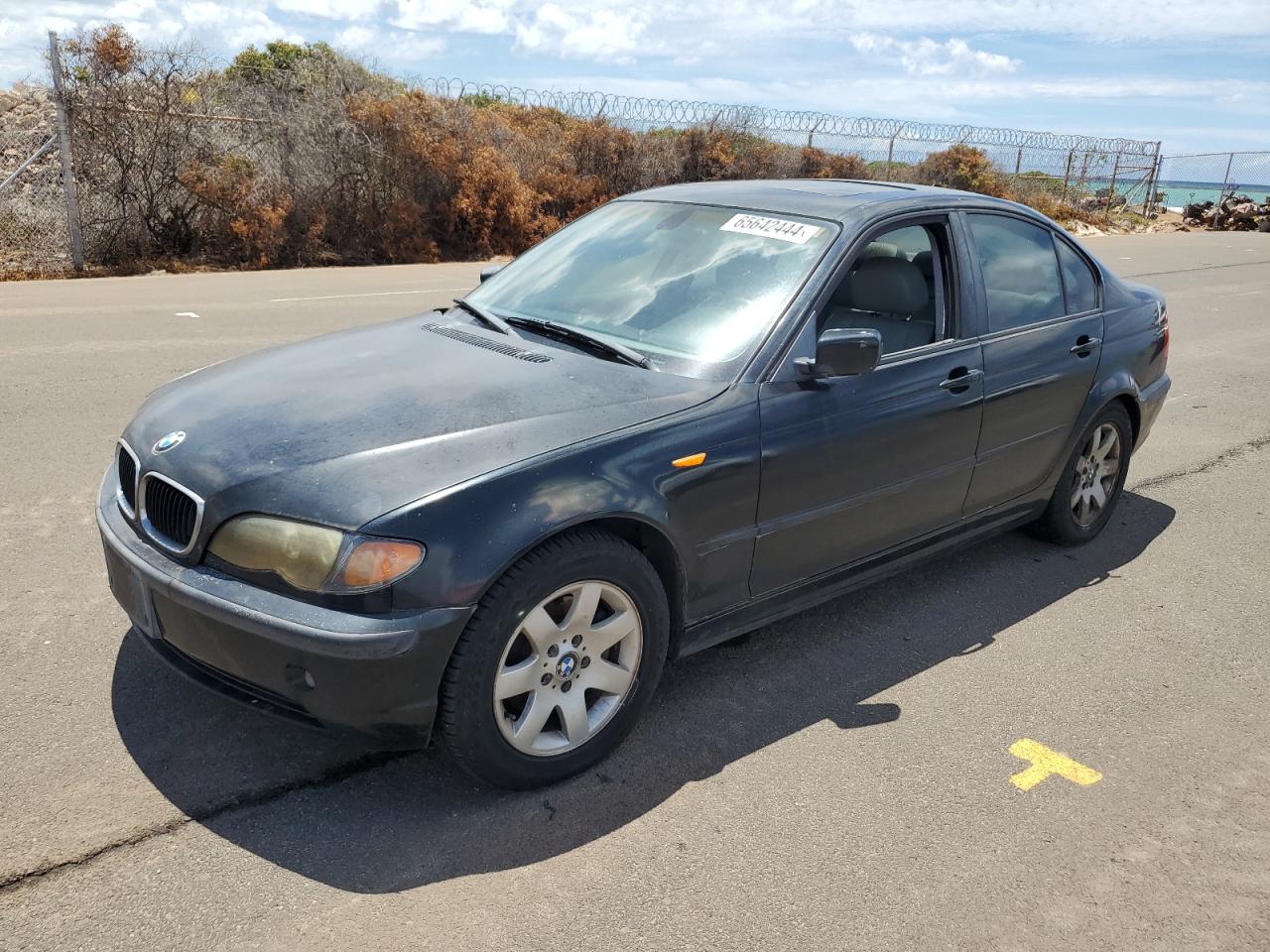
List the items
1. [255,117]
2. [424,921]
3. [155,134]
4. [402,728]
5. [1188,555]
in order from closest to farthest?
[424,921] → [402,728] → [1188,555] → [155,134] → [255,117]

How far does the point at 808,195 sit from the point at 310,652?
8.95 ft

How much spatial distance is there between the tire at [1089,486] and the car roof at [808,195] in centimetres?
123

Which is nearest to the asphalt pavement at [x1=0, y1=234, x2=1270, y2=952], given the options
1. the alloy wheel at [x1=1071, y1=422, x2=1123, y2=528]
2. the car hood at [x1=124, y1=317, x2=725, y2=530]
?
the alloy wheel at [x1=1071, y1=422, x2=1123, y2=528]

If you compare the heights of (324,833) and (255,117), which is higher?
(255,117)

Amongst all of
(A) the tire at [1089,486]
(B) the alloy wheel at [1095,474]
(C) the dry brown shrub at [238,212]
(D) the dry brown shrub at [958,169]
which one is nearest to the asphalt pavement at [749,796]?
(A) the tire at [1089,486]

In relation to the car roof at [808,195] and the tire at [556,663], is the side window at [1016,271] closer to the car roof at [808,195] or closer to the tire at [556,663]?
the car roof at [808,195]

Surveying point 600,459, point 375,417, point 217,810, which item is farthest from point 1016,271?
point 217,810

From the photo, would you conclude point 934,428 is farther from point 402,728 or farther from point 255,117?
point 255,117

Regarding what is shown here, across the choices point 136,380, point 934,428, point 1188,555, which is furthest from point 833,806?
point 136,380

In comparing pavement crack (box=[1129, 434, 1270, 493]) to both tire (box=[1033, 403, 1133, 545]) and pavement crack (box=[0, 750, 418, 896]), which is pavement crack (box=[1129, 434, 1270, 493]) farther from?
pavement crack (box=[0, 750, 418, 896])

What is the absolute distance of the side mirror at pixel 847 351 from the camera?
3543mm

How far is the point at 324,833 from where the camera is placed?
A: 295 cm

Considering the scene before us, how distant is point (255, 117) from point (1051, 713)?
16203mm

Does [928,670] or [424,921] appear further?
[928,670]
